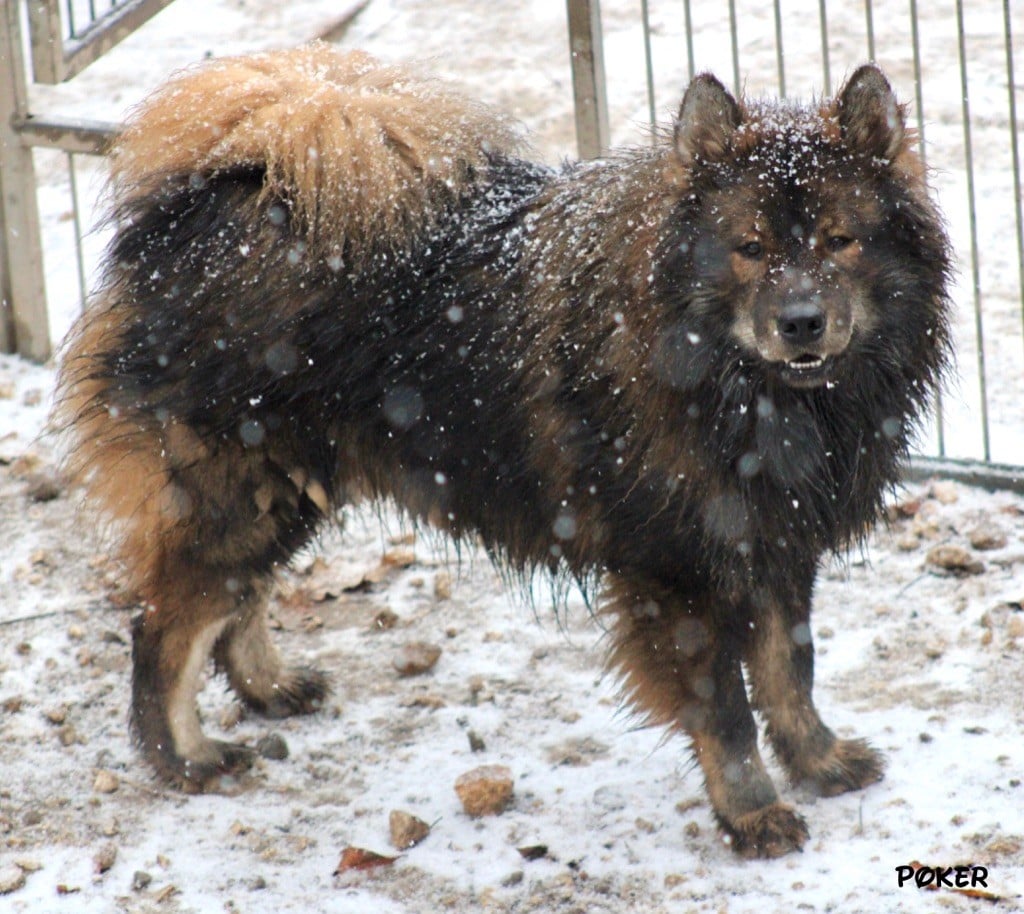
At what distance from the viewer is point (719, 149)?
330 centimetres

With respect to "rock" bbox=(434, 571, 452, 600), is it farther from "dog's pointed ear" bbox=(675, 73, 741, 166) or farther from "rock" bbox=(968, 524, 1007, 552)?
"dog's pointed ear" bbox=(675, 73, 741, 166)

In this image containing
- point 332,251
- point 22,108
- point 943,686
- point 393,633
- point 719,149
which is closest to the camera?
point 719,149

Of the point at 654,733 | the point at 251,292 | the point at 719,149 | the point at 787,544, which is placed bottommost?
the point at 654,733

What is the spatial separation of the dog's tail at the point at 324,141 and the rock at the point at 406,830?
5.06 feet

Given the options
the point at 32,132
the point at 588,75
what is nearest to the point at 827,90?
the point at 588,75

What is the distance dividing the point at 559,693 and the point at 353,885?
1128 mm

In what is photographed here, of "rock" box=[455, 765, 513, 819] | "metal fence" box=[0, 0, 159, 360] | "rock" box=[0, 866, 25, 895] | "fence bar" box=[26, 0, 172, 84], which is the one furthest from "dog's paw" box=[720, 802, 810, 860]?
"fence bar" box=[26, 0, 172, 84]

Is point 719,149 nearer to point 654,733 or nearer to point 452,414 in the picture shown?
point 452,414

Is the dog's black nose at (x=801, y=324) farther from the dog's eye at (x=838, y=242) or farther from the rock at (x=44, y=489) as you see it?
the rock at (x=44, y=489)

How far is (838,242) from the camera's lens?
3199 millimetres

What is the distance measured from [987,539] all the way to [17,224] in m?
4.50

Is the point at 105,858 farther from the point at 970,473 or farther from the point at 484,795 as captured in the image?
the point at 970,473

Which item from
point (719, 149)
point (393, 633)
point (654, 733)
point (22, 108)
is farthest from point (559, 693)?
point (22, 108)

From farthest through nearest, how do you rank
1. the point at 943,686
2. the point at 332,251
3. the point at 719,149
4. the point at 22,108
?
1. the point at 22,108
2. the point at 943,686
3. the point at 332,251
4. the point at 719,149
